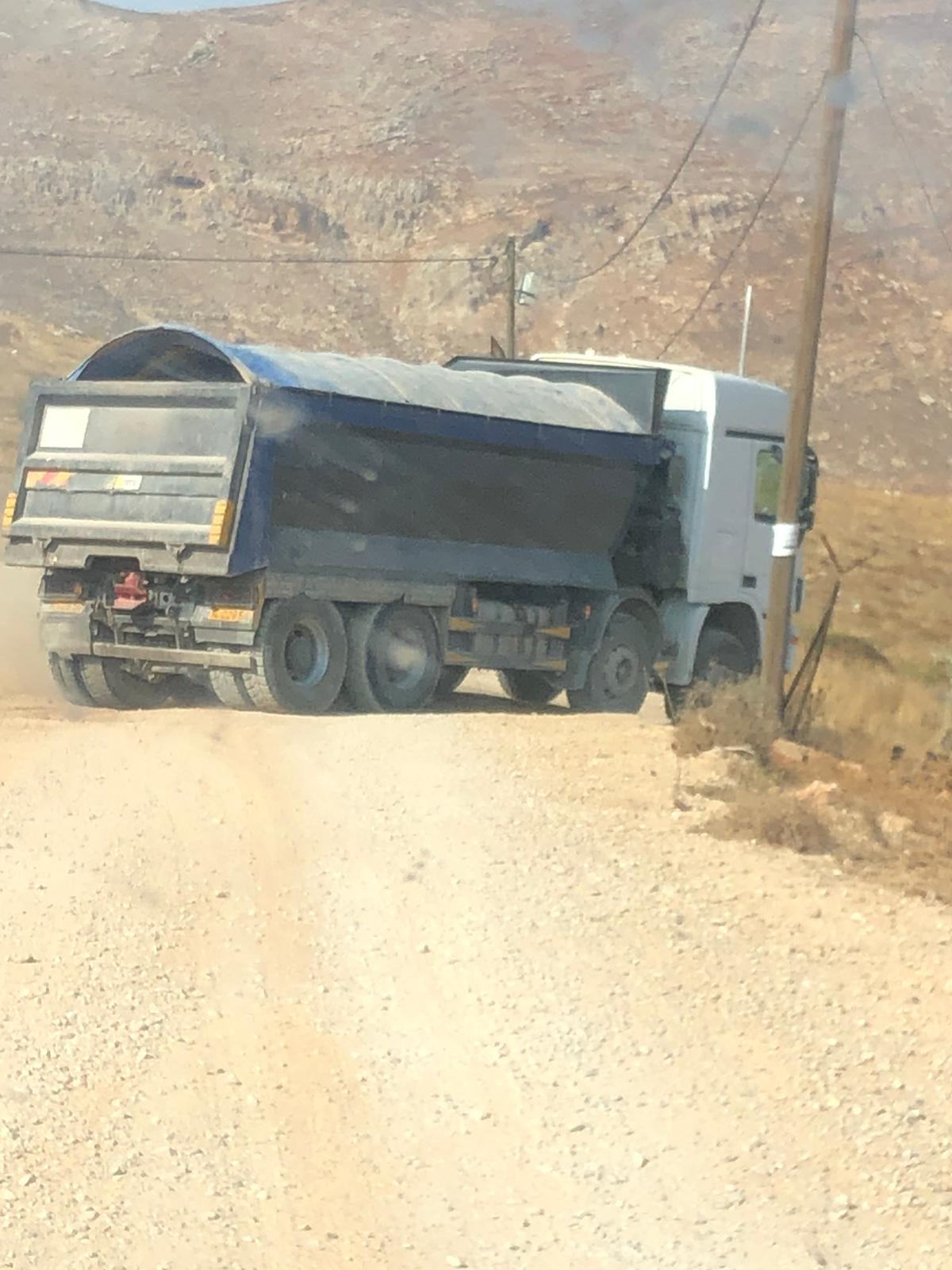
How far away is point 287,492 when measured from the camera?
14078mm

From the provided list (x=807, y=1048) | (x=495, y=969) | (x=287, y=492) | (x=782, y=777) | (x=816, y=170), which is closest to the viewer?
(x=807, y=1048)

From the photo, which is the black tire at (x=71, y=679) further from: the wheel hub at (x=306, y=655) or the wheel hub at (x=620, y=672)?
the wheel hub at (x=620, y=672)

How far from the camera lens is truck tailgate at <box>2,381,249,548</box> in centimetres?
1385

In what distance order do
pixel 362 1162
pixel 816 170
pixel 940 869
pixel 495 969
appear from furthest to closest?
pixel 816 170 → pixel 940 869 → pixel 495 969 → pixel 362 1162

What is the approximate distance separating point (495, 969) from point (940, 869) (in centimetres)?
348

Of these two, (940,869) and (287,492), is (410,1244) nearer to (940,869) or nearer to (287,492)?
(940,869)

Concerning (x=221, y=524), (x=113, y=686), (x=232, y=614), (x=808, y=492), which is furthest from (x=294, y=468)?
(x=808, y=492)

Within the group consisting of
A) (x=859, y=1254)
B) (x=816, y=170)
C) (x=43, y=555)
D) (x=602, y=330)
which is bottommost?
(x=859, y=1254)

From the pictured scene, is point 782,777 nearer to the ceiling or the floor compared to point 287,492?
nearer to the floor

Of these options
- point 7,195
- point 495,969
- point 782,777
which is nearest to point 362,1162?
point 495,969

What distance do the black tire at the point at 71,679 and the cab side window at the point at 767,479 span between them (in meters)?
6.41

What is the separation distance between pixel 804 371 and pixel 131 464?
5.35 m

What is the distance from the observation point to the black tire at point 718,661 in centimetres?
1842

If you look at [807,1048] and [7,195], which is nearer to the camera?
[807,1048]
